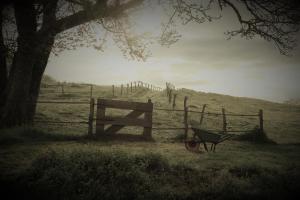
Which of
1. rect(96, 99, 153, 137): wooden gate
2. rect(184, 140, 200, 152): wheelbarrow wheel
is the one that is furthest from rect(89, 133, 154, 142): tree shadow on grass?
rect(184, 140, 200, 152): wheelbarrow wheel

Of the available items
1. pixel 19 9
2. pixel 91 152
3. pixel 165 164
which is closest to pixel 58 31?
pixel 19 9

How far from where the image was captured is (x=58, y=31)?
1309 centimetres

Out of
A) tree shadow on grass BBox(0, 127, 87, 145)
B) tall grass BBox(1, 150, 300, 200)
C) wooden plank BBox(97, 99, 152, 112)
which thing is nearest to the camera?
tall grass BBox(1, 150, 300, 200)

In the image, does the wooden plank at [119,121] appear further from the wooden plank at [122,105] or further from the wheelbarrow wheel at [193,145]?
the wheelbarrow wheel at [193,145]

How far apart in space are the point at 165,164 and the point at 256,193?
244 centimetres

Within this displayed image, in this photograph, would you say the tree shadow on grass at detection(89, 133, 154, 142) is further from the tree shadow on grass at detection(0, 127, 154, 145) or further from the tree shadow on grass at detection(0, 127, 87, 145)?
the tree shadow on grass at detection(0, 127, 87, 145)

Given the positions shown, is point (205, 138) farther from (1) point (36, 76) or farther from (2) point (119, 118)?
(1) point (36, 76)

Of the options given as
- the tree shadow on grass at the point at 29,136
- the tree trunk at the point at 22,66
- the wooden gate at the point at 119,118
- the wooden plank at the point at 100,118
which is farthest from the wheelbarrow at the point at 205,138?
the tree trunk at the point at 22,66

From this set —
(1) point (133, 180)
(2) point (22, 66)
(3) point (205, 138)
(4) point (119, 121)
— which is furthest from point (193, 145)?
(2) point (22, 66)

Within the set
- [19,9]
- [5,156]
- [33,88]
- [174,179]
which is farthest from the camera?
[33,88]

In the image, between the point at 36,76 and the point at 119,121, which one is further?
the point at 36,76

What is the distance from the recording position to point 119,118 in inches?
510

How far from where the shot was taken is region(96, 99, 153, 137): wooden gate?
42.0ft

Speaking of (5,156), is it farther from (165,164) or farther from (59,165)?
(165,164)
